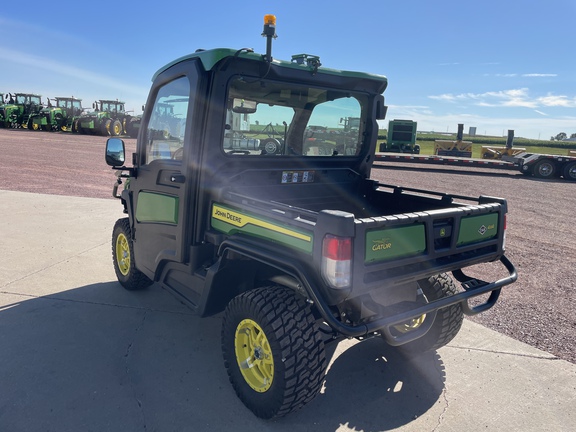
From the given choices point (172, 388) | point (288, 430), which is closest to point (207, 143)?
point (172, 388)

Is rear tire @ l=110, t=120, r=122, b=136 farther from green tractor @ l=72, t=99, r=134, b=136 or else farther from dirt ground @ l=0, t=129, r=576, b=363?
dirt ground @ l=0, t=129, r=576, b=363

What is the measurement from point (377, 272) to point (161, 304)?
2.50 meters

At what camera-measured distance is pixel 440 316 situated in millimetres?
3211

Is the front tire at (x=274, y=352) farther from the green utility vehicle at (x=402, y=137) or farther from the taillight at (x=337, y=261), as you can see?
the green utility vehicle at (x=402, y=137)

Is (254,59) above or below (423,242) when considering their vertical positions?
above

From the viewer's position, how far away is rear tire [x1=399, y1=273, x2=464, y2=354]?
3.19 m

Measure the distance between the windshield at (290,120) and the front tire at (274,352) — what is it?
118cm

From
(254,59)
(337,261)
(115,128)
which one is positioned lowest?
(337,261)

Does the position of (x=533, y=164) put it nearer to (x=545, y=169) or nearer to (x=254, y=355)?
(x=545, y=169)

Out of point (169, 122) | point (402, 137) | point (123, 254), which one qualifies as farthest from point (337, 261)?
point (402, 137)

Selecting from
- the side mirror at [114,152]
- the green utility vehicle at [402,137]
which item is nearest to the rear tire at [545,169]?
the green utility vehicle at [402,137]

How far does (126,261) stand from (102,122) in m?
27.9

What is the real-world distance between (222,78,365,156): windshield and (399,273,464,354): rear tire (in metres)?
1.37

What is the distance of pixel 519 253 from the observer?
21.0ft
